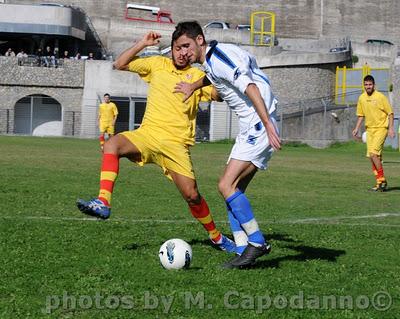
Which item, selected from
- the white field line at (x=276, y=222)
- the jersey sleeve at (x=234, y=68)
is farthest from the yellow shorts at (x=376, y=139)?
the jersey sleeve at (x=234, y=68)

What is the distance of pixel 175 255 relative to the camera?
7.10m

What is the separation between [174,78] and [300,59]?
47370 mm

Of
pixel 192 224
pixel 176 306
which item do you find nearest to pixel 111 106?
pixel 192 224

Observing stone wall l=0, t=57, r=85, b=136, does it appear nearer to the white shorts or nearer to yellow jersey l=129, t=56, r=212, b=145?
yellow jersey l=129, t=56, r=212, b=145

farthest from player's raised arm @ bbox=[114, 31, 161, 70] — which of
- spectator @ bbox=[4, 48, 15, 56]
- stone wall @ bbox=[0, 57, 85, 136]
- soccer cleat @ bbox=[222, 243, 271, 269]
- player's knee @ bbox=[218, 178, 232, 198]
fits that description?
spectator @ bbox=[4, 48, 15, 56]

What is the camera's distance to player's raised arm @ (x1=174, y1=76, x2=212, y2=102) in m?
8.09

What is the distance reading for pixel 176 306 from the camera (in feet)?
19.0

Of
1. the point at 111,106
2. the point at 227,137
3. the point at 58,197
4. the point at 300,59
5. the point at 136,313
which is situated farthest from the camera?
the point at 300,59

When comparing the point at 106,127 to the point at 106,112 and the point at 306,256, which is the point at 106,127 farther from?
the point at 306,256

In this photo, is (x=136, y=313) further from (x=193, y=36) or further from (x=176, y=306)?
(x=193, y=36)

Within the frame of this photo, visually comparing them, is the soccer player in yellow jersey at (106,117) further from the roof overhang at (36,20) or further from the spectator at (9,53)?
the roof overhang at (36,20)

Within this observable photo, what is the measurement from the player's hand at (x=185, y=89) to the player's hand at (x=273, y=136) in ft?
4.02

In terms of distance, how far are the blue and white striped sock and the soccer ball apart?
60 cm

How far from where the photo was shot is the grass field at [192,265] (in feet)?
19.1
